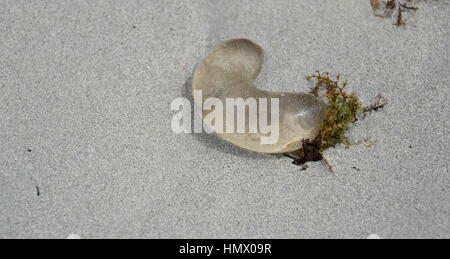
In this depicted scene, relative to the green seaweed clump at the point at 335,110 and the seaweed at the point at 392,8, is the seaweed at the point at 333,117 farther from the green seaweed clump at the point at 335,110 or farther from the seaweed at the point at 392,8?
the seaweed at the point at 392,8

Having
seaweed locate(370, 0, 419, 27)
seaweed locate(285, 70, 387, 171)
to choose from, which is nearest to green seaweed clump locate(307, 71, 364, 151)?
seaweed locate(285, 70, 387, 171)

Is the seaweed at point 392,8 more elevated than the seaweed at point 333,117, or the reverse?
the seaweed at point 392,8

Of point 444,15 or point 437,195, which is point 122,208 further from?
point 444,15

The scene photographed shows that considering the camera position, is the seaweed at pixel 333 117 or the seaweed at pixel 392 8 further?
the seaweed at pixel 392 8

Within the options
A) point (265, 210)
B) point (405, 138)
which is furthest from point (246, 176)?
point (405, 138)

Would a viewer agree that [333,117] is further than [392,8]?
No

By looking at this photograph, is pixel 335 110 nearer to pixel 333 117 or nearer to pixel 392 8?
pixel 333 117

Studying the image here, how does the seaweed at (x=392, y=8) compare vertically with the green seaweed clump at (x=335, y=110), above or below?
above

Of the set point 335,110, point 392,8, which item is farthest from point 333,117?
point 392,8

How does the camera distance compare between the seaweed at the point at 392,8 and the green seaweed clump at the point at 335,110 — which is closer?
the green seaweed clump at the point at 335,110

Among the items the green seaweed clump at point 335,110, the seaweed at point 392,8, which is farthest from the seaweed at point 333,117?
the seaweed at point 392,8
